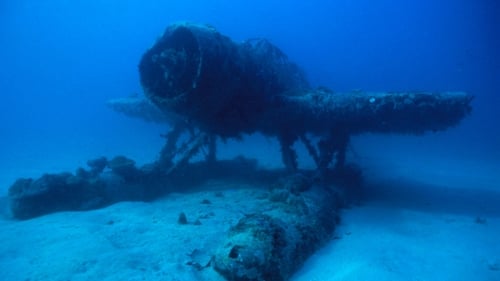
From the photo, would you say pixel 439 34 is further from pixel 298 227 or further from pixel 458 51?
pixel 298 227

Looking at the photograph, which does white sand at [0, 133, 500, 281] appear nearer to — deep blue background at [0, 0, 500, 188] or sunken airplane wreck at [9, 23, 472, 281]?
sunken airplane wreck at [9, 23, 472, 281]

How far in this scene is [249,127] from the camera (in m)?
9.77

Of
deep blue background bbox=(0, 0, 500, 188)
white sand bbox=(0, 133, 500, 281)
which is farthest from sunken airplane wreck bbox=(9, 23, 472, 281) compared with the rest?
deep blue background bbox=(0, 0, 500, 188)

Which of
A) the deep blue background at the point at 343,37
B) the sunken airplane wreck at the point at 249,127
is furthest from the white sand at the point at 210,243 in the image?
the deep blue background at the point at 343,37

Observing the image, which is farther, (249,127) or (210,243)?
(249,127)

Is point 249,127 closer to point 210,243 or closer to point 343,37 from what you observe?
point 210,243

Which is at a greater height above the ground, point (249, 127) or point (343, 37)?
point (343, 37)

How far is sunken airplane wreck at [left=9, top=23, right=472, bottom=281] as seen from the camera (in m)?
5.12

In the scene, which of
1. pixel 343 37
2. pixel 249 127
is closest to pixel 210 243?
pixel 249 127

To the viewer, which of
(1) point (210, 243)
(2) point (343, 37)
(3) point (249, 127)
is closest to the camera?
(1) point (210, 243)

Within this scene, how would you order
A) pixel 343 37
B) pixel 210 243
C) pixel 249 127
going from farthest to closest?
pixel 343 37 → pixel 249 127 → pixel 210 243

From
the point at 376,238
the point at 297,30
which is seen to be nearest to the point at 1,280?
the point at 376,238

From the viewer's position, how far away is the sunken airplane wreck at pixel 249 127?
5125mm

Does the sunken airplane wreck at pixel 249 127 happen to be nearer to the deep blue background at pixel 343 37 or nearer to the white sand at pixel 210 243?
the white sand at pixel 210 243
